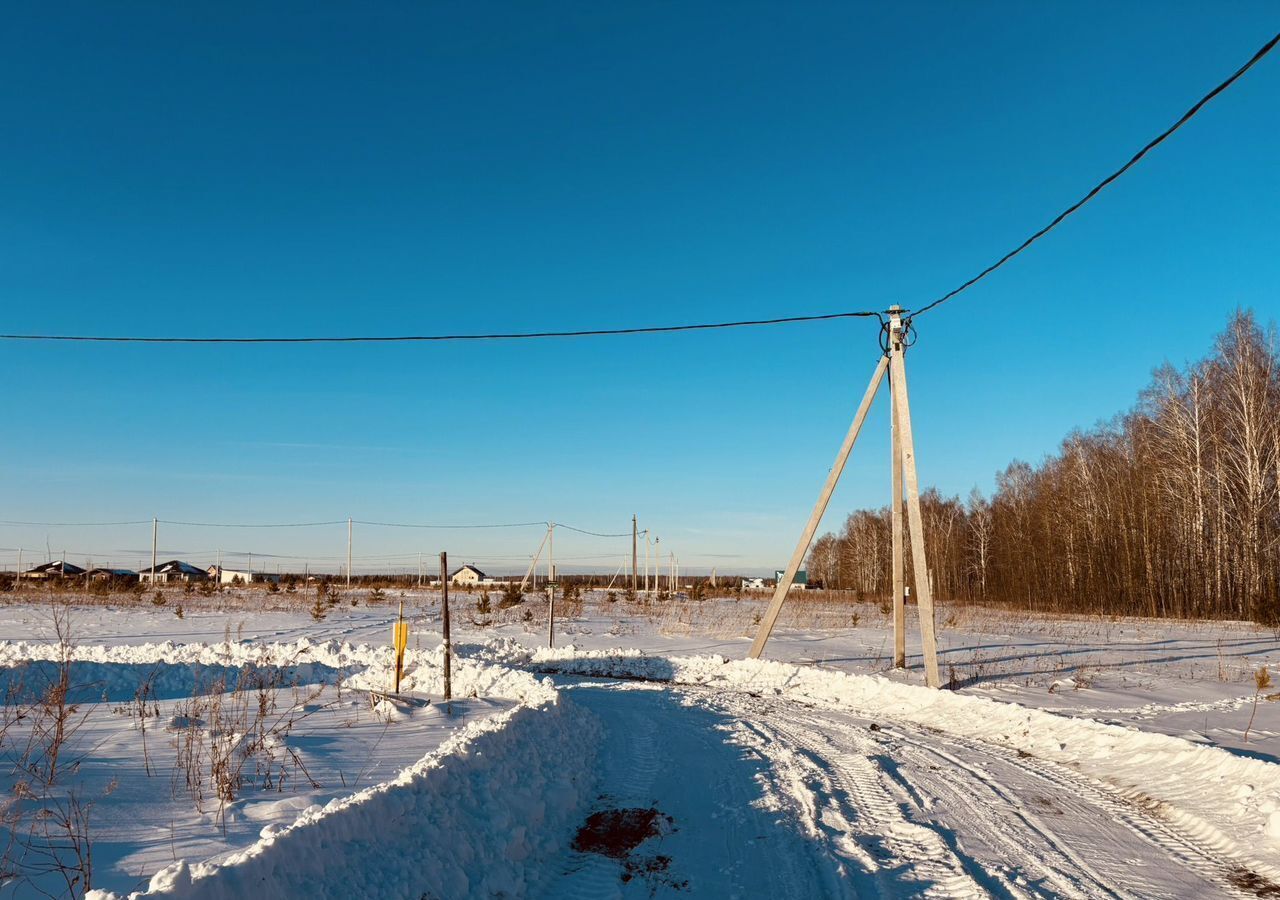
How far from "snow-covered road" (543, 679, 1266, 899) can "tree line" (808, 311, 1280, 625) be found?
25.6 metres

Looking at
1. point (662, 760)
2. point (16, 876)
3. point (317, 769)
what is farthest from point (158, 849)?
point (662, 760)

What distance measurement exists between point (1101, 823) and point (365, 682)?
9954mm

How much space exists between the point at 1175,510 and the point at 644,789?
38.5 metres

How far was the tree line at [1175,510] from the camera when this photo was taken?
107 ft

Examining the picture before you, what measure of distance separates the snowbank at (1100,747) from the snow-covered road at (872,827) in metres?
0.27

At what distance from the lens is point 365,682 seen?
12219 millimetres

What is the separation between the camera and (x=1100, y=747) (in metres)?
8.60

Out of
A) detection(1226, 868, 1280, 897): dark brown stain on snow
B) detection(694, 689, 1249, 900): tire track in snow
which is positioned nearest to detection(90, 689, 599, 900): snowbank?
detection(694, 689, 1249, 900): tire track in snow

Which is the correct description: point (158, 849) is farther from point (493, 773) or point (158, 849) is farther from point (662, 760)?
point (662, 760)

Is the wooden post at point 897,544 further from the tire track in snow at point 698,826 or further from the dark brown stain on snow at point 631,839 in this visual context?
the dark brown stain on snow at point 631,839

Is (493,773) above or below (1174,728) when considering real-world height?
above

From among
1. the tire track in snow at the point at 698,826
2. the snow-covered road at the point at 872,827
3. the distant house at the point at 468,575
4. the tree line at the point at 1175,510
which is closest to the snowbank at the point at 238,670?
the tire track in snow at the point at 698,826

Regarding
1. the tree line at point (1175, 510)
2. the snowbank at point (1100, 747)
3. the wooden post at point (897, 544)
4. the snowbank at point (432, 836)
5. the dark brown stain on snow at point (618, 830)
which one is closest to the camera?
the snowbank at point (432, 836)

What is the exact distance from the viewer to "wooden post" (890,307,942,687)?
506 inches
